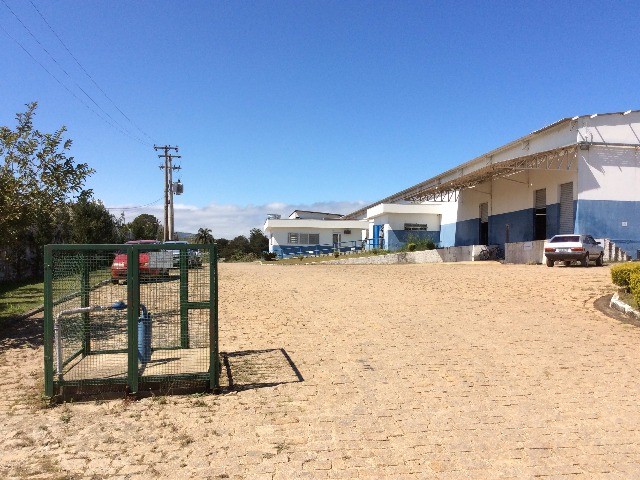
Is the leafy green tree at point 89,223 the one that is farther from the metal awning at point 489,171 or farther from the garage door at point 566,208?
the garage door at point 566,208

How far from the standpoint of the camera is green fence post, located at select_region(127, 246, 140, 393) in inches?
204

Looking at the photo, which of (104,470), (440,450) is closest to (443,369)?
(440,450)

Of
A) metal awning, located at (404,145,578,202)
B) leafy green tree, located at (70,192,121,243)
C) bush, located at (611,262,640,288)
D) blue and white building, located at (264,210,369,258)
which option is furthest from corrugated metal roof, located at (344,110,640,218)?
leafy green tree, located at (70,192,121,243)

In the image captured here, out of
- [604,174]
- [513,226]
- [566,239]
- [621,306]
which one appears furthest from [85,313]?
[513,226]

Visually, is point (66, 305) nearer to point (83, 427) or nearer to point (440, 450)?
point (83, 427)

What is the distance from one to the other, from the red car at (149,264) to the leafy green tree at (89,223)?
22694mm

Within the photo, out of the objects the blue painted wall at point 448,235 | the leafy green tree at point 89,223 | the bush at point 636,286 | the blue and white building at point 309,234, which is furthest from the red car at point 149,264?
the blue and white building at point 309,234

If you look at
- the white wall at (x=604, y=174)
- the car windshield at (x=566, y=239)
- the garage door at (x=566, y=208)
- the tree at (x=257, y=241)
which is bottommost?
the tree at (x=257, y=241)

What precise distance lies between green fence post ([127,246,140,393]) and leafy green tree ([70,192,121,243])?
23.1m

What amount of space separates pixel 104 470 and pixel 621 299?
10793 mm

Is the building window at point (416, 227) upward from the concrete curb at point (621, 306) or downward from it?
Result: upward

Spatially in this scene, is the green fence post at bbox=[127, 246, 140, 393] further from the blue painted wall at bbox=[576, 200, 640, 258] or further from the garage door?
the garage door

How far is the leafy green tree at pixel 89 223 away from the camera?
2660 cm

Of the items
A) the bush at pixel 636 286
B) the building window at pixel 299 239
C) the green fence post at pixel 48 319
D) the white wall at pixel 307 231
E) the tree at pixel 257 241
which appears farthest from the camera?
the tree at pixel 257 241
